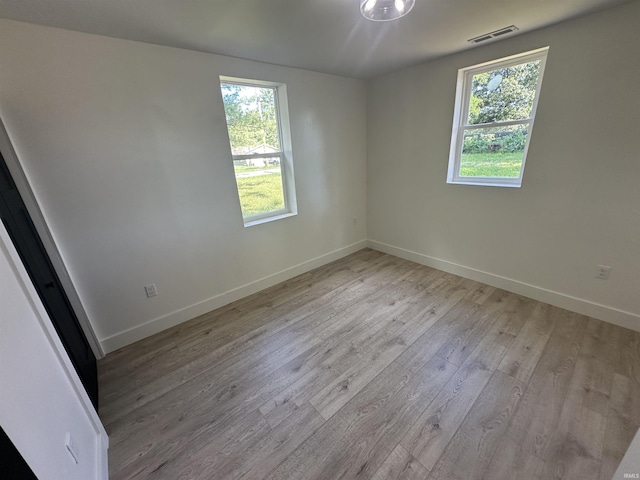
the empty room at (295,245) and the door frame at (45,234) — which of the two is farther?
the door frame at (45,234)

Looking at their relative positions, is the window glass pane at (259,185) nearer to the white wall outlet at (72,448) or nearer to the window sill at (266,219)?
the window sill at (266,219)

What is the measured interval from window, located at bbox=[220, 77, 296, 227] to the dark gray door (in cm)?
146

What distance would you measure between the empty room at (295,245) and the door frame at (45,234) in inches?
0.5

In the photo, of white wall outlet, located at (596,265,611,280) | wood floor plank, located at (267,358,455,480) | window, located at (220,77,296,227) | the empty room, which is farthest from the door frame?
white wall outlet, located at (596,265,611,280)

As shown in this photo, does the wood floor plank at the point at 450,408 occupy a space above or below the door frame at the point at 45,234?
below

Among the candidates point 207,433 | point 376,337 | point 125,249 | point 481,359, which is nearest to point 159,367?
point 207,433

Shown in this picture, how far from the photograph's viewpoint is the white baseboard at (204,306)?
6.97ft

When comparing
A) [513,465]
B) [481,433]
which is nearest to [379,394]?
[481,433]

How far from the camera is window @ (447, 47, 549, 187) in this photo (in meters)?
2.22

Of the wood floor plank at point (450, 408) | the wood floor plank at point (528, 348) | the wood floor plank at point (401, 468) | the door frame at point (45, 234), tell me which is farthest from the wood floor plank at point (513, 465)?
the door frame at point (45, 234)

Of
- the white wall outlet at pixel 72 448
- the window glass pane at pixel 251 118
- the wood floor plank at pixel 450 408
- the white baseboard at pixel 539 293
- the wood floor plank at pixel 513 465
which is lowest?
the wood floor plank at pixel 513 465

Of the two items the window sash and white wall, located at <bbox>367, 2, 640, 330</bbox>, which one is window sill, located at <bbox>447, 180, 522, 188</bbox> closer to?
white wall, located at <bbox>367, 2, 640, 330</bbox>

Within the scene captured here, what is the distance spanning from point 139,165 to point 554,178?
3.42 meters

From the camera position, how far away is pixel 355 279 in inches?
120
